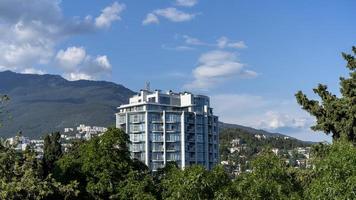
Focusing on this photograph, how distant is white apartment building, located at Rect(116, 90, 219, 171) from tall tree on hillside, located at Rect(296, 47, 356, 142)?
56643 mm

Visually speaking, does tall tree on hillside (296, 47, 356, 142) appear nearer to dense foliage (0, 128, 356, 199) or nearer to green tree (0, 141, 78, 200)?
dense foliage (0, 128, 356, 199)

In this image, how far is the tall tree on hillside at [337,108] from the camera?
85.1 feet

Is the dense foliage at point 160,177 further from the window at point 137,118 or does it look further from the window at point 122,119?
the window at point 122,119

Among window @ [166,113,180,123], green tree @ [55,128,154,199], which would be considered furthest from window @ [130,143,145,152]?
green tree @ [55,128,154,199]

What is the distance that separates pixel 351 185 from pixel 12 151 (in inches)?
445

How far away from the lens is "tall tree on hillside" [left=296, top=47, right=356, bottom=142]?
2594cm

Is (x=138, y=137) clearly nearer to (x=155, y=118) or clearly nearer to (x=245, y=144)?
(x=155, y=118)

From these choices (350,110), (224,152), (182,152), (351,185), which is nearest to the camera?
(351,185)

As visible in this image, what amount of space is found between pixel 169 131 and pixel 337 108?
61.6 meters

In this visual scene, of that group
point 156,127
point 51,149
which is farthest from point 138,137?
point 51,149

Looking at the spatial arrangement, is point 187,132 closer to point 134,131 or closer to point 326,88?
point 134,131

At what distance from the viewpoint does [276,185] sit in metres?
20.5

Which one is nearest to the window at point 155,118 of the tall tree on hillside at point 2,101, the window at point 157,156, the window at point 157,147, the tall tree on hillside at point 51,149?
the window at point 157,147

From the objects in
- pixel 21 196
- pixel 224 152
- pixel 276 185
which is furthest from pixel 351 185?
pixel 224 152
